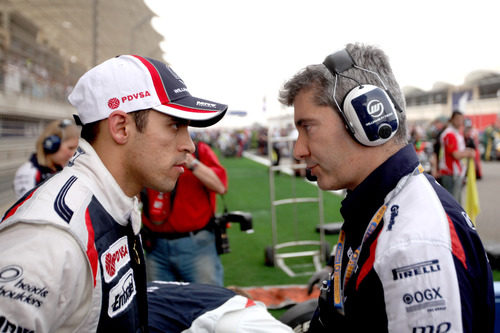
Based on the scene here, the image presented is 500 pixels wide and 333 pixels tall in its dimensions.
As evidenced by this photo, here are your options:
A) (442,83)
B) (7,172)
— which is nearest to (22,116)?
(7,172)

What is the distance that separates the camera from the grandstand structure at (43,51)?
7148 mm

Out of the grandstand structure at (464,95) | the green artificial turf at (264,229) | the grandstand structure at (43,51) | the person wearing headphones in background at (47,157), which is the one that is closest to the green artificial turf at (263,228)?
the green artificial turf at (264,229)

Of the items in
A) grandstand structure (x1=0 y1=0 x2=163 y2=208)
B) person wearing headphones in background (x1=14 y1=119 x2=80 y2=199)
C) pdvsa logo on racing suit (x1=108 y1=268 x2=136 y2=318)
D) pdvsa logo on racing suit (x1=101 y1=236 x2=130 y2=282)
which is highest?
grandstand structure (x1=0 y1=0 x2=163 y2=208)

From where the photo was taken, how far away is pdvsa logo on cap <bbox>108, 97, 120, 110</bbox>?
4.46ft

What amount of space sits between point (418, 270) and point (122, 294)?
0.88 m

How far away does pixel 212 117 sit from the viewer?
4.94 ft

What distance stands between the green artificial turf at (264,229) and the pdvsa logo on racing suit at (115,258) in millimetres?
3103

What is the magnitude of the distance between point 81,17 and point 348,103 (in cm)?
1096

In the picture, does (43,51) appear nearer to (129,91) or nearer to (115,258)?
(129,91)

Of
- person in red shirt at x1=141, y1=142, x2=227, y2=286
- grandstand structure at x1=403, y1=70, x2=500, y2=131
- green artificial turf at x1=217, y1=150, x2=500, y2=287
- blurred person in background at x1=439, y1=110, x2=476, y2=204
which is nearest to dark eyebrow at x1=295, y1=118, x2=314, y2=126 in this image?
person in red shirt at x1=141, y1=142, x2=227, y2=286

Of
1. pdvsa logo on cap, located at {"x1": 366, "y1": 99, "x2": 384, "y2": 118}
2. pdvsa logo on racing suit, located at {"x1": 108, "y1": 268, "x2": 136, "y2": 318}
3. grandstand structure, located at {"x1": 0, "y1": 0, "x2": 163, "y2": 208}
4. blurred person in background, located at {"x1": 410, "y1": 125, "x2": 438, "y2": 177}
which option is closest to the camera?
pdvsa logo on racing suit, located at {"x1": 108, "y1": 268, "x2": 136, "y2": 318}

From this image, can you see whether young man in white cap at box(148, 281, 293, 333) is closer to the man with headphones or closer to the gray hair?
the man with headphones

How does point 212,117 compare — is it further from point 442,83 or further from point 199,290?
point 442,83

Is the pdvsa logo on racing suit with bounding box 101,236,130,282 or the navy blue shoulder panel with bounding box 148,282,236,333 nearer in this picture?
the pdvsa logo on racing suit with bounding box 101,236,130,282
